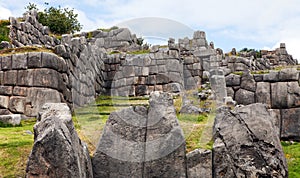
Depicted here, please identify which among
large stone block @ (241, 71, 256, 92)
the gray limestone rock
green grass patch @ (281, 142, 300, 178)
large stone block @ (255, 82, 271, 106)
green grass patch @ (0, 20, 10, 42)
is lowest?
green grass patch @ (281, 142, 300, 178)

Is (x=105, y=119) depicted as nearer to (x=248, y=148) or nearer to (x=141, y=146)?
(x=141, y=146)

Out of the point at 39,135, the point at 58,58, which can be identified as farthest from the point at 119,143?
the point at 58,58

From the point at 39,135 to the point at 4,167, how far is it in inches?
46.3

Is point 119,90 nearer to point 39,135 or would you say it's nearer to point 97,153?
point 97,153

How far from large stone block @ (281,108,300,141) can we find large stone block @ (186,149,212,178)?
6042 mm

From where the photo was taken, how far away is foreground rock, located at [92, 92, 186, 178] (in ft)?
24.0

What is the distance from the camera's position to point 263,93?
1356 cm

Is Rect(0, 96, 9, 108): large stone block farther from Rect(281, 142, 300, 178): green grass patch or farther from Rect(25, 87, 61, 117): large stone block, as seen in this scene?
Rect(281, 142, 300, 178): green grass patch

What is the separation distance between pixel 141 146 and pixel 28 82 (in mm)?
5152

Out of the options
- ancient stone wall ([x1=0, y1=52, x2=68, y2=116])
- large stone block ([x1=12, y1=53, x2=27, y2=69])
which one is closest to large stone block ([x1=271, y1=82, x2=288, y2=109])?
ancient stone wall ([x1=0, y1=52, x2=68, y2=116])

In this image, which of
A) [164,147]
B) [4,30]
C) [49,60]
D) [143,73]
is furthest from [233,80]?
[4,30]

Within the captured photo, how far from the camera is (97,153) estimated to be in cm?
741

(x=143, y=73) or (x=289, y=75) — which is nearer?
(x=289, y=75)

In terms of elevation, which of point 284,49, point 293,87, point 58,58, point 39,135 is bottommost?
point 39,135
